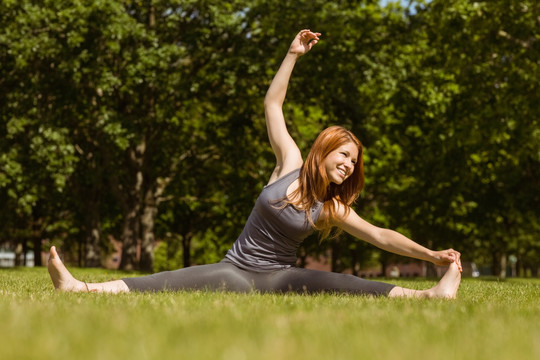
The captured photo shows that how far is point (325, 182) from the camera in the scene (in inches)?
252

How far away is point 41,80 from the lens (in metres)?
21.7

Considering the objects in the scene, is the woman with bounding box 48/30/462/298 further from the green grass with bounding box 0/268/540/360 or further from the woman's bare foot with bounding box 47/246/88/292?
the green grass with bounding box 0/268/540/360

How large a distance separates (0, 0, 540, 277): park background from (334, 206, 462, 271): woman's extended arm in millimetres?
14516

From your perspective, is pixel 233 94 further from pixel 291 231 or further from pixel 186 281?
pixel 291 231

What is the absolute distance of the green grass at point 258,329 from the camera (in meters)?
2.99

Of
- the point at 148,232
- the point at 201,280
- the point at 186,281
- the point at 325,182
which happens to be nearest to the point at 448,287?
the point at 325,182

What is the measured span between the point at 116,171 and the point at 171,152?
3.63 meters

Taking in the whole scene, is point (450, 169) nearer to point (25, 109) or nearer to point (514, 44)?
point (514, 44)

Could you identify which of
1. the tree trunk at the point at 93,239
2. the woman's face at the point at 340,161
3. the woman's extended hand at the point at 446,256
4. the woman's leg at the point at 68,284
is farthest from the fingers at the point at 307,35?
the tree trunk at the point at 93,239

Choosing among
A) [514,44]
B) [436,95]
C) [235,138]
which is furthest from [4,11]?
[514,44]

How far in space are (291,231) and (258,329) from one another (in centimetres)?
286

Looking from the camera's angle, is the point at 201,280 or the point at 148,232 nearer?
the point at 201,280

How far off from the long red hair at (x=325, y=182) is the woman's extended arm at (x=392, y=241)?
0.11 m

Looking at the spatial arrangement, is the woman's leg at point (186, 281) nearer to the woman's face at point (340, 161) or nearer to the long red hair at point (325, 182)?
the long red hair at point (325, 182)
